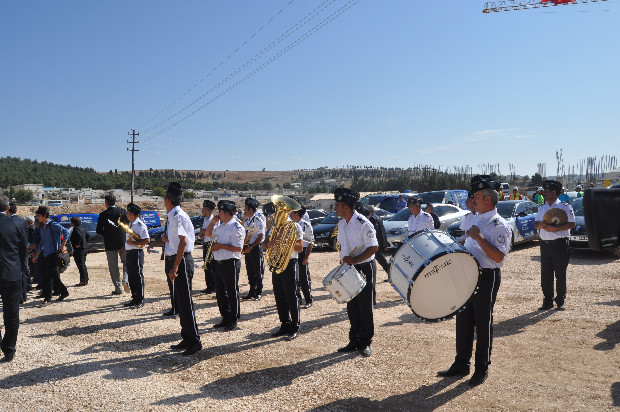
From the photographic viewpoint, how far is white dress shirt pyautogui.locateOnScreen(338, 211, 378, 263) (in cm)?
579

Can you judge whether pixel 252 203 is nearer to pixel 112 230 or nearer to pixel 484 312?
pixel 112 230

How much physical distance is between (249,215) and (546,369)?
6.09 metres

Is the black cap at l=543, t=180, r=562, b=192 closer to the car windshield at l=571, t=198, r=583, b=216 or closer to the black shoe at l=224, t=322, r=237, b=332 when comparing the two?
the black shoe at l=224, t=322, r=237, b=332

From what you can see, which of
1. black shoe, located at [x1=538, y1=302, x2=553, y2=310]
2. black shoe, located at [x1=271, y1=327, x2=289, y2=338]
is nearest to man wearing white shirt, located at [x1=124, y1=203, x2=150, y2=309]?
black shoe, located at [x1=271, y1=327, x2=289, y2=338]

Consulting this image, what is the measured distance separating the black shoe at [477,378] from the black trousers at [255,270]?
5.24 m

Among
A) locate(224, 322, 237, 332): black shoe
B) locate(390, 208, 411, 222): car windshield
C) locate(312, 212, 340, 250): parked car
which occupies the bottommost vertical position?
locate(224, 322, 237, 332): black shoe

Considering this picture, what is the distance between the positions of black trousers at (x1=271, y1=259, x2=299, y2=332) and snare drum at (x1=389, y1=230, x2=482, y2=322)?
7.83 ft

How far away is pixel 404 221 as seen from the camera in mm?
15664

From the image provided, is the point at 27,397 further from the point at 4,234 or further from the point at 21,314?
the point at 21,314

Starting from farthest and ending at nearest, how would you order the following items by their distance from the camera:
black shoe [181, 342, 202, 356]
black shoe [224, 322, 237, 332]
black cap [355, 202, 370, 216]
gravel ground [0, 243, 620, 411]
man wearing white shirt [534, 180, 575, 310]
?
black cap [355, 202, 370, 216]
man wearing white shirt [534, 180, 575, 310]
black shoe [224, 322, 237, 332]
black shoe [181, 342, 202, 356]
gravel ground [0, 243, 620, 411]

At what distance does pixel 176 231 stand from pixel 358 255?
94.0 inches

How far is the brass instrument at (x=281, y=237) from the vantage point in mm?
6605

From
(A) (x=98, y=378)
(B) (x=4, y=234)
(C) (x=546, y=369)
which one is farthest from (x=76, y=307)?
(C) (x=546, y=369)

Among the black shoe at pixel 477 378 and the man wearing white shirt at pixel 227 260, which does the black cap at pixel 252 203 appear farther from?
the black shoe at pixel 477 378
